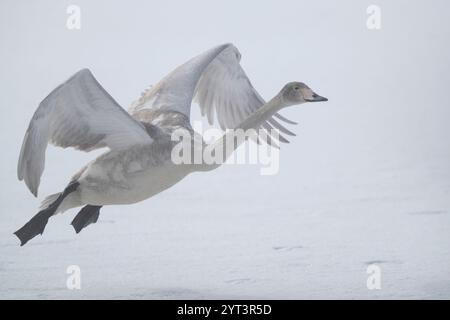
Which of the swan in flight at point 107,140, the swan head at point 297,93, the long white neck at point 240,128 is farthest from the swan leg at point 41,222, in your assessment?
the swan head at point 297,93

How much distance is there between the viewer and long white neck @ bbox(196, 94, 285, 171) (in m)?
4.36

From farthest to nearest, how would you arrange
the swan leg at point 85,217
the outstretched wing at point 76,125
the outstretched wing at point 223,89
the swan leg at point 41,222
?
1. the outstretched wing at point 223,89
2. the swan leg at point 85,217
3. the swan leg at point 41,222
4. the outstretched wing at point 76,125

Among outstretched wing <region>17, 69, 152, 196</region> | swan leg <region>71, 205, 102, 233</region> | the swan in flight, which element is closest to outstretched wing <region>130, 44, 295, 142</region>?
the swan in flight

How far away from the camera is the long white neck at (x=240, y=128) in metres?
4.36

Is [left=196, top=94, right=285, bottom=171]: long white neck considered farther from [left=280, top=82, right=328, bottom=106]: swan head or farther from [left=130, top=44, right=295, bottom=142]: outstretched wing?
[left=130, top=44, right=295, bottom=142]: outstretched wing

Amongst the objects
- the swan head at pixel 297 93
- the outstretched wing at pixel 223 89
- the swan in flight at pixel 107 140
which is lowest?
the swan in flight at pixel 107 140

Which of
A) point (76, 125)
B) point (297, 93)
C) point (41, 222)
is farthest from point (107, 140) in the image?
point (297, 93)

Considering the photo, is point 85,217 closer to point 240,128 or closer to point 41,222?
point 41,222

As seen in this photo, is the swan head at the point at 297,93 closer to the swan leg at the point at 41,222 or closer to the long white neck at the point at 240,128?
the long white neck at the point at 240,128

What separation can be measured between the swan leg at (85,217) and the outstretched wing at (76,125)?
1.98ft

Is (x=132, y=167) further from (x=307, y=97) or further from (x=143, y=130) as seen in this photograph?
(x=307, y=97)

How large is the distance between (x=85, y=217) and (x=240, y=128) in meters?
1.11

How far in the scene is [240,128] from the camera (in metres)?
4.45

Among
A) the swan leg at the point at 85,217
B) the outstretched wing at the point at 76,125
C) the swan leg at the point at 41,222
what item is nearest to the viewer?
the outstretched wing at the point at 76,125
